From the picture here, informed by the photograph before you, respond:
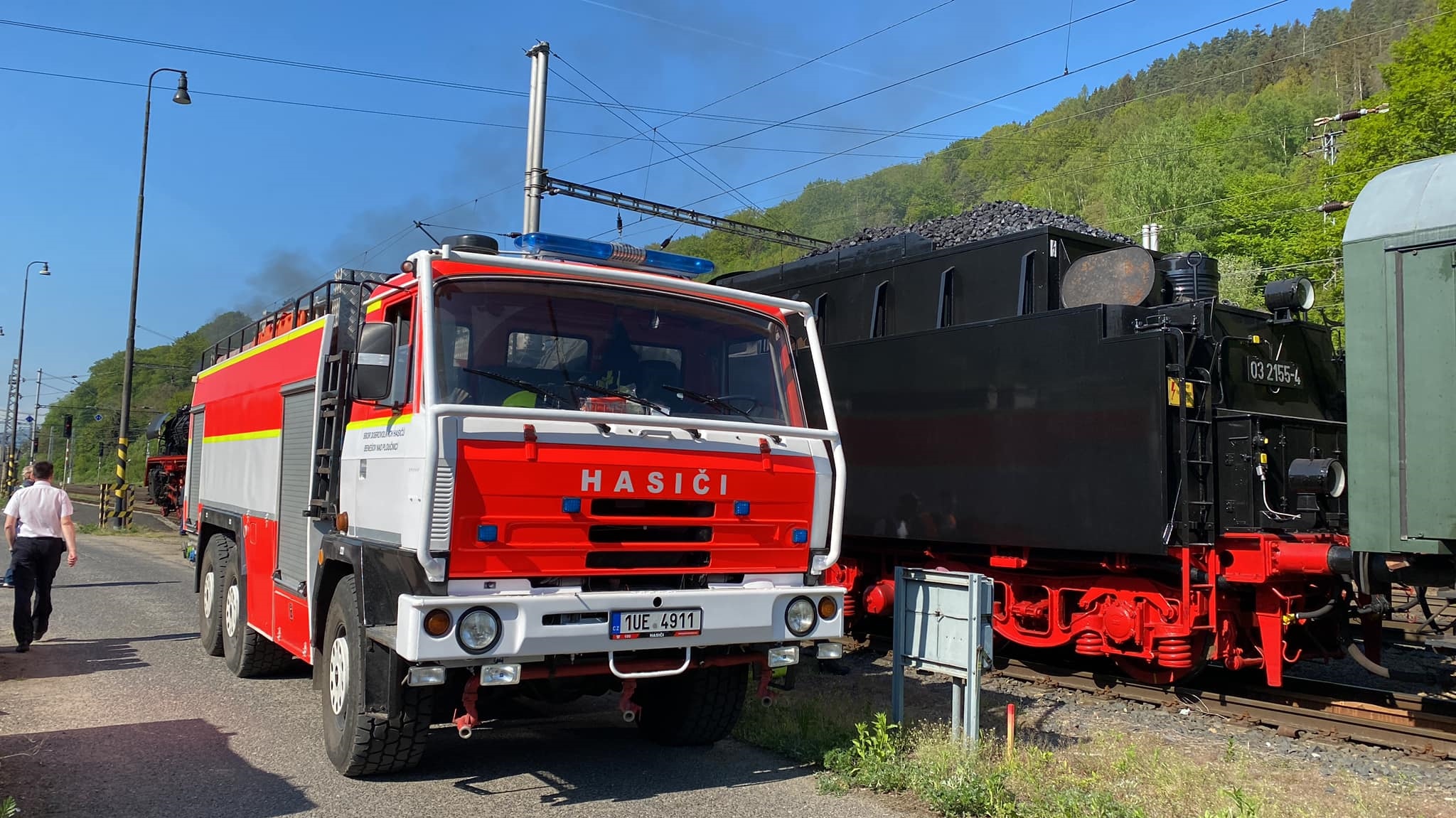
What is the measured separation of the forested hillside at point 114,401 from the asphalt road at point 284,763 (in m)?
63.9

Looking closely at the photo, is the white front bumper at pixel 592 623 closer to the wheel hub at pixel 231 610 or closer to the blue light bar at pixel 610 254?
the blue light bar at pixel 610 254

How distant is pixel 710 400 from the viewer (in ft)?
18.2

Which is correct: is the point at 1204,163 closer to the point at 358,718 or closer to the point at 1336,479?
the point at 1336,479

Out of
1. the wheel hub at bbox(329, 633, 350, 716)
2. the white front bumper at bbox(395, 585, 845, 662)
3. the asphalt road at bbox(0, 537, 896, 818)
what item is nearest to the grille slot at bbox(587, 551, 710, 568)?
the white front bumper at bbox(395, 585, 845, 662)

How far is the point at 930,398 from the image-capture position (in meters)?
8.89

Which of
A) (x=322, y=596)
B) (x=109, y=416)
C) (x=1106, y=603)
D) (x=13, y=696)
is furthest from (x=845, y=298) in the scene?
(x=109, y=416)

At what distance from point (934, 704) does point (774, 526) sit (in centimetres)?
292

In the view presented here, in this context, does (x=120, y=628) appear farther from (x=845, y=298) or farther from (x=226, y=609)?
(x=845, y=298)

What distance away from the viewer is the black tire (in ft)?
28.7

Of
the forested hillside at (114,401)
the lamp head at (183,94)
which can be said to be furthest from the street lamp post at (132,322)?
the forested hillside at (114,401)

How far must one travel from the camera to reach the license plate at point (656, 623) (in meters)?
4.88

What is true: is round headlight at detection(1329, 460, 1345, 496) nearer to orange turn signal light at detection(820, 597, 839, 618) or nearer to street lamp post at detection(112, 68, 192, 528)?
orange turn signal light at detection(820, 597, 839, 618)

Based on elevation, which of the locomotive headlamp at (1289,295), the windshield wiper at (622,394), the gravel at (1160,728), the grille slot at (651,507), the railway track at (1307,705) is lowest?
the gravel at (1160,728)

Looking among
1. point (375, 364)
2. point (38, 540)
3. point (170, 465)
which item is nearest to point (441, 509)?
point (375, 364)
